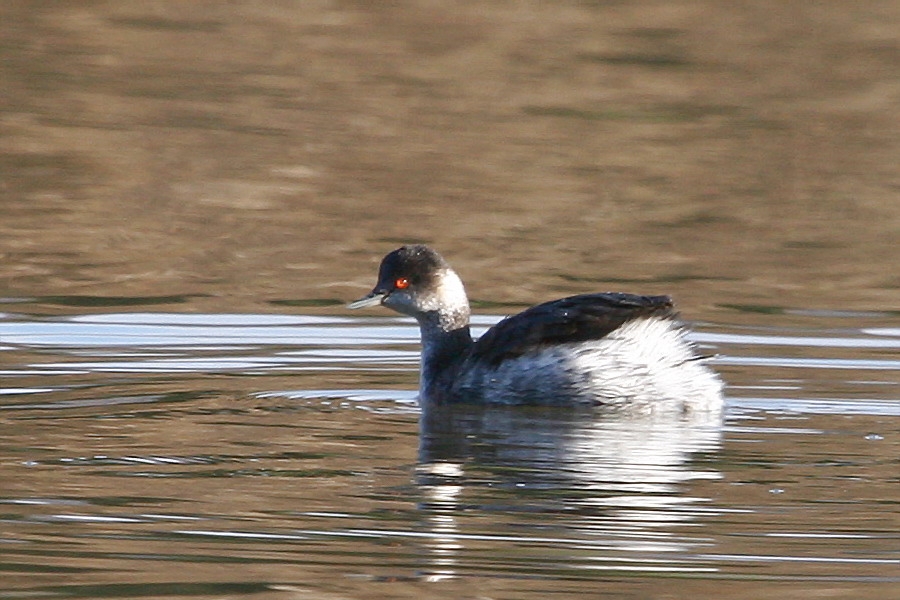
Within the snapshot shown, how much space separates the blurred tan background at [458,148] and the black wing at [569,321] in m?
2.42

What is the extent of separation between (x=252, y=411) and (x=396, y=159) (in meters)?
7.91

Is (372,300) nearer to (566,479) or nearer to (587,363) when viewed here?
(587,363)

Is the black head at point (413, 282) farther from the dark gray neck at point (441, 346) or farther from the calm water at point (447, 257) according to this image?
the calm water at point (447, 257)

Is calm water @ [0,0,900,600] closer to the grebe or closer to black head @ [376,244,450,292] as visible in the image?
the grebe

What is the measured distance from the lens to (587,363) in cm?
878

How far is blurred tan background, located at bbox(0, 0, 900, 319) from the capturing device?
494 inches

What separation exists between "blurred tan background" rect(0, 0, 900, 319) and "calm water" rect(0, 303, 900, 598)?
1.51 meters

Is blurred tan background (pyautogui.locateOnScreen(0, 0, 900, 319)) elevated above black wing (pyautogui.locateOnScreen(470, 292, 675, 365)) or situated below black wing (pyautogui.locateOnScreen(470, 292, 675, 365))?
above

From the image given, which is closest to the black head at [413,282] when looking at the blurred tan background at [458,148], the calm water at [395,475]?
the calm water at [395,475]

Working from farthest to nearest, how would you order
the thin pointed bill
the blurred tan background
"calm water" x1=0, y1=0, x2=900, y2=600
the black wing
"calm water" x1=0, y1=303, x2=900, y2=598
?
1. the blurred tan background
2. the thin pointed bill
3. the black wing
4. "calm water" x1=0, y1=0, x2=900, y2=600
5. "calm water" x1=0, y1=303, x2=900, y2=598

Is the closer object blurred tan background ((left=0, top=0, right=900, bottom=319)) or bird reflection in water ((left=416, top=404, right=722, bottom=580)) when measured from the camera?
bird reflection in water ((left=416, top=404, right=722, bottom=580))

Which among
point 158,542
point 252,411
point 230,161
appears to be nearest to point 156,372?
point 252,411

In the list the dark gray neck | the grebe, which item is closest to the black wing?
the grebe

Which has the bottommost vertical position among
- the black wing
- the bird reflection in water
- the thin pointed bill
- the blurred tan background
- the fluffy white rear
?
the bird reflection in water
